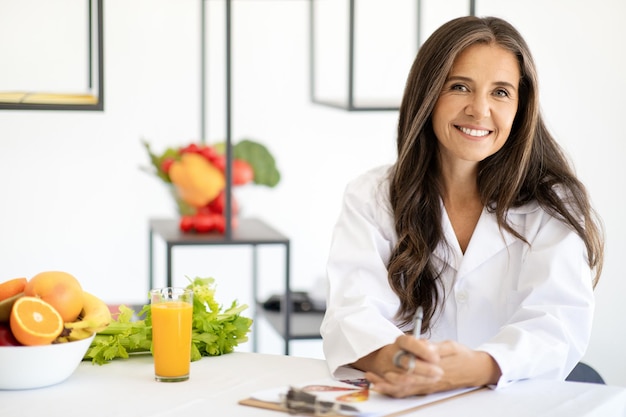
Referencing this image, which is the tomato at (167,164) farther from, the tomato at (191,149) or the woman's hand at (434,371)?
the woman's hand at (434,371)

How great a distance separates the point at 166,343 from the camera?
5.18ft

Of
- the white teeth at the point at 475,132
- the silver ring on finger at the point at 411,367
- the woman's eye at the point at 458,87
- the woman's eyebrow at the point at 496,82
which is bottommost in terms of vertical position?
the silver ring on finger at the point at 411,367

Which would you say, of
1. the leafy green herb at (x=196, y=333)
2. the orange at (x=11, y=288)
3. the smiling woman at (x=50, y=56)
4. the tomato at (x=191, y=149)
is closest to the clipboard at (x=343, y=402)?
the leafy green herb at (x=196, y=333)

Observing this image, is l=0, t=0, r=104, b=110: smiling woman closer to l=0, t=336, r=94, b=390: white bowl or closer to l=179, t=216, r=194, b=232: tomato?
l=179, t=216, r=194, b=232: tomato

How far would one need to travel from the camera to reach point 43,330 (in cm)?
154

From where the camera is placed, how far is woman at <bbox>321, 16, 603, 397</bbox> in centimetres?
189

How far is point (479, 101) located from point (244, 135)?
5.88 feet

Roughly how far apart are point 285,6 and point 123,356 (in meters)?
2.22

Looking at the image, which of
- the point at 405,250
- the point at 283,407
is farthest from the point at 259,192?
the point at 283,407

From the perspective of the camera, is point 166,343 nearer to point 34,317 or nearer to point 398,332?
point 34,317

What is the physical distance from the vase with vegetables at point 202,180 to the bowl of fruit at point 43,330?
3.74ft

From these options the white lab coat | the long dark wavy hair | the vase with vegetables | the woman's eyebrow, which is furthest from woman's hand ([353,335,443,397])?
the vase with vegetables

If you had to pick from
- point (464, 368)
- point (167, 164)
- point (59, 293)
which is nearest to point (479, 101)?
point (464, 368)

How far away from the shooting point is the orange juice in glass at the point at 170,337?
5.19 ft
